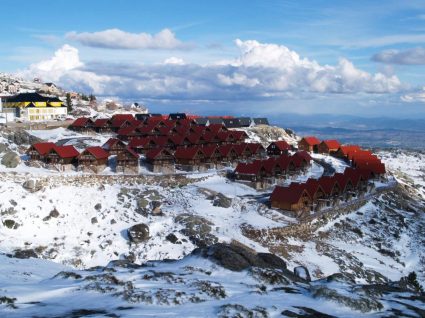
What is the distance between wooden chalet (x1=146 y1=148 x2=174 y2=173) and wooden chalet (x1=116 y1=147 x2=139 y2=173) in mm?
2745

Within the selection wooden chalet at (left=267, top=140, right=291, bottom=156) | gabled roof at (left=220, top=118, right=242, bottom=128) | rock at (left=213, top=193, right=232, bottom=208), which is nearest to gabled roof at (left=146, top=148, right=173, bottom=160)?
rock at (left=213, top=193, right=232, bottom=208)

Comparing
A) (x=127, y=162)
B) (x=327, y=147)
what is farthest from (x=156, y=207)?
(x=327, y=147)

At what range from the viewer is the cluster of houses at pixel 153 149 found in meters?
65.9

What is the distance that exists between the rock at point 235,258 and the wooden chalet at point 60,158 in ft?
122

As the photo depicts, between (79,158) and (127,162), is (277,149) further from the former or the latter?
(79,158)

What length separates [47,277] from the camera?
99.9 ft

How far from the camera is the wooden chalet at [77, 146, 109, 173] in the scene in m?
65.3

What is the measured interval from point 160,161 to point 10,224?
26174 mm

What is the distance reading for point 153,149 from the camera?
248ft

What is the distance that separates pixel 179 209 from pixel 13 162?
24493 mm

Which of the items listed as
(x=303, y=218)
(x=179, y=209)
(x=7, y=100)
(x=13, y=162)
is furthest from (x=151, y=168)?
(x=7, y=100)

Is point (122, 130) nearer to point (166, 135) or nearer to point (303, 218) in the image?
point (166, 135)

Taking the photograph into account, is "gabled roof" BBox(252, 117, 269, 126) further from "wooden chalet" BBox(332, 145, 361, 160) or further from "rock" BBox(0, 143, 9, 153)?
"rock" BBox(0, 143, 9, 153)

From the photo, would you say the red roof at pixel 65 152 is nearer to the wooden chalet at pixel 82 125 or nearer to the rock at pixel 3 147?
the rock at pixel 3 147
